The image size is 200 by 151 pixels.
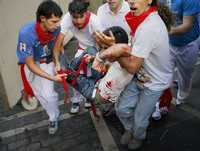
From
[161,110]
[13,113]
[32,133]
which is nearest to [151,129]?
[161,110]

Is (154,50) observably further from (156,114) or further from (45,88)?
(45,88)

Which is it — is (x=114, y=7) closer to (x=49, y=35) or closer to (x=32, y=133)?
(x=49, y=35)

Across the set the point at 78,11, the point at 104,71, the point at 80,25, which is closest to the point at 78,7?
the point at 78,11

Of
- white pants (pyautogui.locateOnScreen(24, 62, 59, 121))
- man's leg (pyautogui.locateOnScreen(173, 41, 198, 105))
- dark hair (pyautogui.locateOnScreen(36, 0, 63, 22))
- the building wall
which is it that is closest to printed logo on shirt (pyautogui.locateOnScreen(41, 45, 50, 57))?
white pants (pyautogui.locateOnScreen(24, 62, 59, 121))

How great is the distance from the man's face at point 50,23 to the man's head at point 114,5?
2.62 feet

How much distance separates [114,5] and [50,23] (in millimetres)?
937

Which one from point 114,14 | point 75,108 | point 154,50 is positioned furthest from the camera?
point 75,108

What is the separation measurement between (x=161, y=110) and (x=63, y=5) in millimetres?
3586

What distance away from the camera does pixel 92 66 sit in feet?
11.6

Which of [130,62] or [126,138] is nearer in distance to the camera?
[130,62]

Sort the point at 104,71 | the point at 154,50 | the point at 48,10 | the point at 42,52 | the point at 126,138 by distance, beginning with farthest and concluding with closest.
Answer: the point at 42,52 → the point at 126,138 → the point at 48,10 → the point at 104,71 → the point at 154,50

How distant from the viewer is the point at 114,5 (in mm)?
4398

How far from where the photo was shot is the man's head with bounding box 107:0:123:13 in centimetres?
437

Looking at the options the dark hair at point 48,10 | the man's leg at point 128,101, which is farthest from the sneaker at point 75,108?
the dark hair at point 48,10
